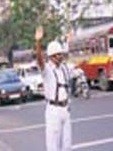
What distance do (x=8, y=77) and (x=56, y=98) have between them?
21.6m

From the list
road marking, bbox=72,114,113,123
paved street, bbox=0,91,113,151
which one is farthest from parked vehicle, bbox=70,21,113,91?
road marking, bbox=72,114,113,123

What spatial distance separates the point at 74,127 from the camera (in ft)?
57.9

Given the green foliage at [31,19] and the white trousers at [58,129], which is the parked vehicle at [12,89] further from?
the white trousers at [58,129]

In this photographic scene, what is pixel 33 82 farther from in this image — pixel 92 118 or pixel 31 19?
pixel 31 19

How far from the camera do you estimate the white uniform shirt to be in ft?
30.0

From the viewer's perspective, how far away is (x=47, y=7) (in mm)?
48312

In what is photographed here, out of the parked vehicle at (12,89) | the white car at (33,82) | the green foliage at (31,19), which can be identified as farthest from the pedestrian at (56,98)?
the green foliage at (31,19)

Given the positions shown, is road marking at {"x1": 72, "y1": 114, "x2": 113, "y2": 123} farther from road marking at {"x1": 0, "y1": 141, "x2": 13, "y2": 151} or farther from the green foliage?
the green foliage

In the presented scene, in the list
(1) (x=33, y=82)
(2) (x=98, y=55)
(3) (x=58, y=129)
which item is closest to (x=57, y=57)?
(3) (x=58, y=129)

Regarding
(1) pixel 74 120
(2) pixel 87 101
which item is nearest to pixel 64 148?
(1) pixel 74 120

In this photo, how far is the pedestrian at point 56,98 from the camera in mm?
9133

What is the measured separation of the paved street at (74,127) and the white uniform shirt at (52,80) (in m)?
4.41

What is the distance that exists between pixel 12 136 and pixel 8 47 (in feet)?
134

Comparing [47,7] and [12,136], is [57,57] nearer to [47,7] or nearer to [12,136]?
[12,136]
